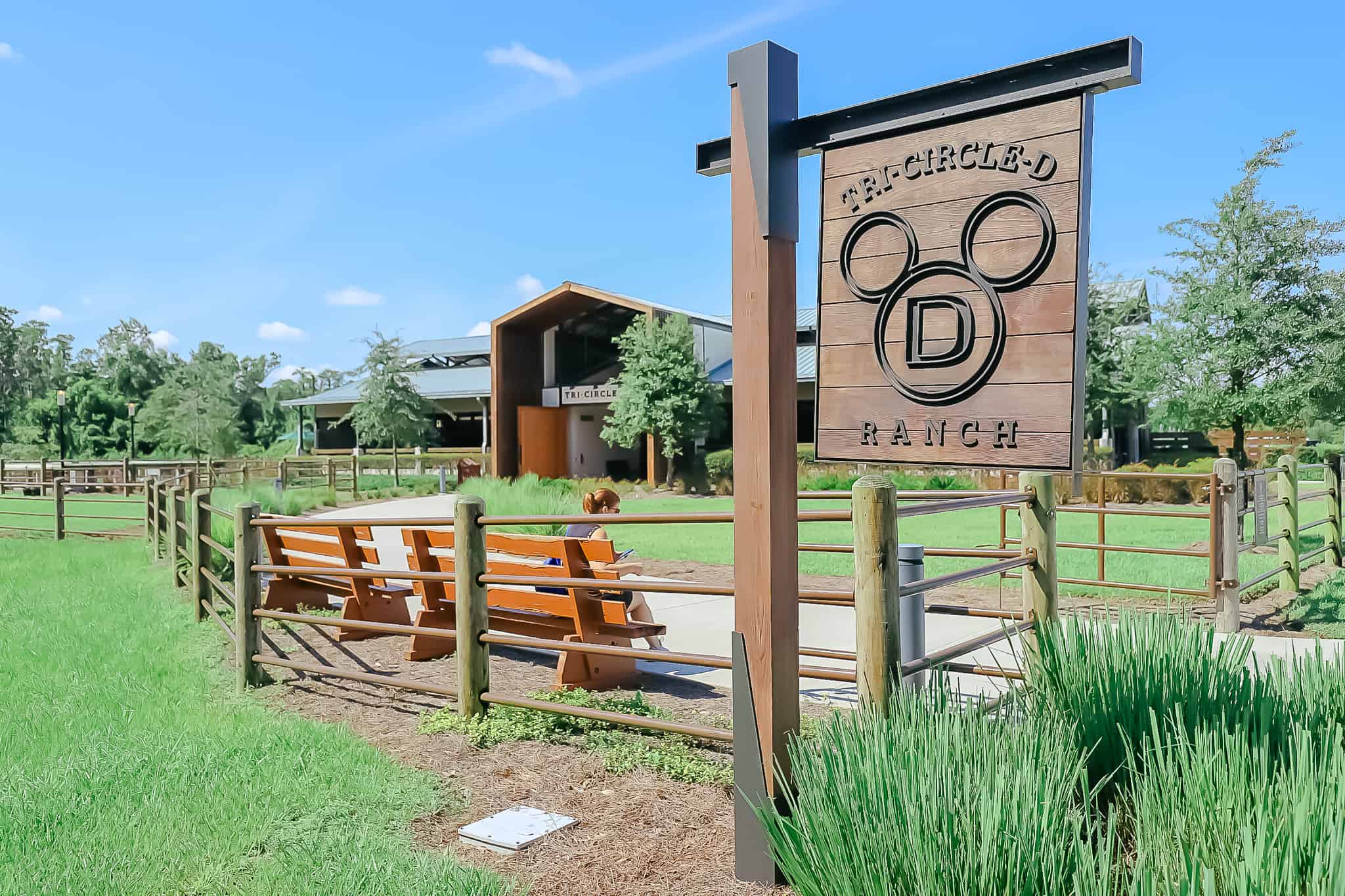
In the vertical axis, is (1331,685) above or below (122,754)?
above

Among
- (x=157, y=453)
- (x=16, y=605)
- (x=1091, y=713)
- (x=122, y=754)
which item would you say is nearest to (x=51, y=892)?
(x=122, y=754)

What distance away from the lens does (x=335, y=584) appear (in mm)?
8141

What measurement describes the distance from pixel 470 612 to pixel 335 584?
356 centimetres

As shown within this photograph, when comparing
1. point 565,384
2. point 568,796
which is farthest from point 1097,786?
point 565,384

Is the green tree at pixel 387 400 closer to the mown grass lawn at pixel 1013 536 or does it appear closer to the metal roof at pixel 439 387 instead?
the metal roof at pixel 439 387

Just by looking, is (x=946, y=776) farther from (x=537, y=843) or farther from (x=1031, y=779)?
(x=537, y=843)

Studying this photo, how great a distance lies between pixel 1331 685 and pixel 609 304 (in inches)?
1244

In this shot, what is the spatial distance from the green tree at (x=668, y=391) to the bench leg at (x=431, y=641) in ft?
74.3

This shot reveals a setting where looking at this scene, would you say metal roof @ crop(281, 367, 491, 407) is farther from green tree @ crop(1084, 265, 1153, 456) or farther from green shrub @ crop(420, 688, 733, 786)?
green shrub @ crop(420, 688, 733, 786)

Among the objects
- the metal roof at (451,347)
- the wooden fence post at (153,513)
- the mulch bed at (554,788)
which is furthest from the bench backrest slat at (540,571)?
the metal roof at (451,347)

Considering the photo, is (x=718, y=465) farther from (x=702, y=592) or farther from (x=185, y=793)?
(x=185, y=793)

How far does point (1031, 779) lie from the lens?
2.29 metres

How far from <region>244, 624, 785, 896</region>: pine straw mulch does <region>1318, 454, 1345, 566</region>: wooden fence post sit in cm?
937

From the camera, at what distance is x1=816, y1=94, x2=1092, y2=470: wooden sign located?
2.76 m
